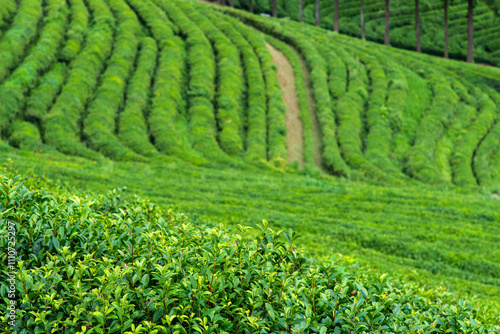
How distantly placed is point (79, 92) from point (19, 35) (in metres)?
8.94

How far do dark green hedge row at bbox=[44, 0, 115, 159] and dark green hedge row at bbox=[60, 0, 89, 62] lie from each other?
59cm

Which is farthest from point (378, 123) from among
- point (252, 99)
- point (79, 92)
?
point (79, 92)

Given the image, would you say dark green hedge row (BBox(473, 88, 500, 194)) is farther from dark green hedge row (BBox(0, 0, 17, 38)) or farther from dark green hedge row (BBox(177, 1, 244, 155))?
dark green hedge row (BBox(0, 0, 17, 38))

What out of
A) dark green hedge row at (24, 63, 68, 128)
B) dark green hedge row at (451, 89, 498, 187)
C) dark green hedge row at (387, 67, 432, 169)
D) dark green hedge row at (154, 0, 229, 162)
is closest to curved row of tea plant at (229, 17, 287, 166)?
dark green hedge row at (154, 0, 229, 162)

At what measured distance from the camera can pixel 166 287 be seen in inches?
184

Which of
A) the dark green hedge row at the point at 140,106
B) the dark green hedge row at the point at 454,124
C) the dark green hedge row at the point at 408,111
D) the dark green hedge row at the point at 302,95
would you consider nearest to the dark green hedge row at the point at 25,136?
the dark green hedge row at the point at 140,106

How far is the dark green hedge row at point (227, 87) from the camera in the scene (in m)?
31.2

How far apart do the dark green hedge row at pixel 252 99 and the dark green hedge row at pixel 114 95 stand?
8574 mm

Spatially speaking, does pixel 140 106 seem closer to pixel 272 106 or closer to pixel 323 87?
pixel 272 106

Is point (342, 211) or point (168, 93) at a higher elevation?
point (168, 93)

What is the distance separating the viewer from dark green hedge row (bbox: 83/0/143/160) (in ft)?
88.2

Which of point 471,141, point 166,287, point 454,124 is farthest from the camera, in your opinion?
point 454,124

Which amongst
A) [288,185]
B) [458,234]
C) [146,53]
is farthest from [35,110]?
[458,234]

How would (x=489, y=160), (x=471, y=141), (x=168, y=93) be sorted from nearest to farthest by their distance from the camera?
(x=168, y=93), (x=489, y=160), (x=471, y=141)
